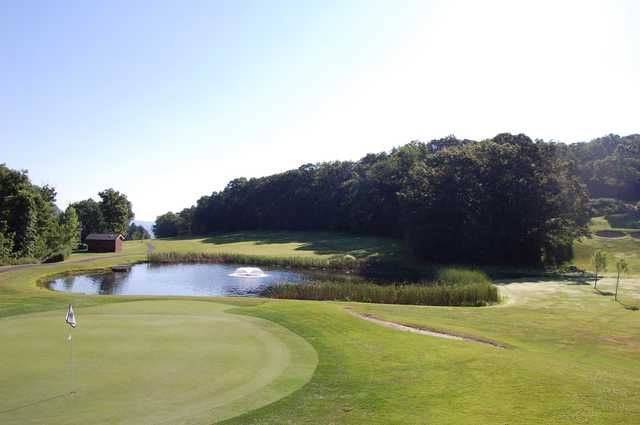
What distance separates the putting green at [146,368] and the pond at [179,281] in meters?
23.4

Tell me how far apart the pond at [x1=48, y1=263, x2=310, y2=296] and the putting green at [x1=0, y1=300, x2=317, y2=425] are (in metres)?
23.4

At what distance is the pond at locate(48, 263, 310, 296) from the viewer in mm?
39219

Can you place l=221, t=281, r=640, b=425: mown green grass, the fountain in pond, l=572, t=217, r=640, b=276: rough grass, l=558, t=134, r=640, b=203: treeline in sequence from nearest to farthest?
l=221, t=281, r=640, b=425: mown green grass < l=572, t=217, r=640, b=276: rough grass < the fountain in pond < l=558, t=134, r=640, b=203: treeline

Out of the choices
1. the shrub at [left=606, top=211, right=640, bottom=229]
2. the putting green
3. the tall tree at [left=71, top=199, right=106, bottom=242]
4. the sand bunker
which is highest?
the tall tree at [left=71, top=199, right=106, bottom=242]

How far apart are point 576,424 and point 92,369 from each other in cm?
993

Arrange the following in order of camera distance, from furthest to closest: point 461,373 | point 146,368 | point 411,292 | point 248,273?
point 248,273 < point 411,292 < point 461,373 < point 146,368

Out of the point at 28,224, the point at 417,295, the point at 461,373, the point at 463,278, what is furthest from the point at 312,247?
the point at 461,373

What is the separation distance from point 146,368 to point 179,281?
37.5 m

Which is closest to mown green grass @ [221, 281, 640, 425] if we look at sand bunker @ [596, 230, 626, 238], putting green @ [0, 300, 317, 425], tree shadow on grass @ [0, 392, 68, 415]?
putting green @ [0, 300, 317, 425]

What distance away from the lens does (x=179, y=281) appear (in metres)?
46.4

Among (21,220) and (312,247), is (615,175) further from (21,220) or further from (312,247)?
(21,220)

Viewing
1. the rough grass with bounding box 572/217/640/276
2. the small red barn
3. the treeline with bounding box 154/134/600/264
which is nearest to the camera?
the rough grass with bounding box 572/217/640/276

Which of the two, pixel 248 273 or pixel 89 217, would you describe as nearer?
pixel 248 273

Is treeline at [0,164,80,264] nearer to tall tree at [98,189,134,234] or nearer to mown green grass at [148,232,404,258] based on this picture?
mown green grass at [148,232,404,258]
